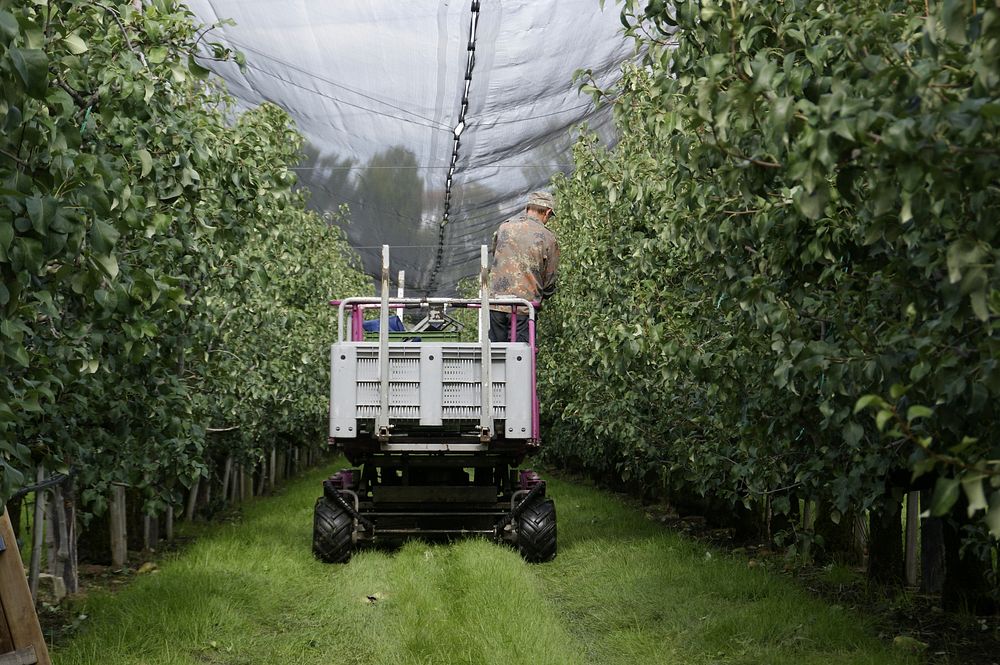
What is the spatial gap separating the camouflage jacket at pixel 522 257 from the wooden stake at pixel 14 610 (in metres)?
7.16

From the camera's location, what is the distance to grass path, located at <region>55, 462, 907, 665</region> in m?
6.91

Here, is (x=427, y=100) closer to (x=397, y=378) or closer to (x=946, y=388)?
(x=397, y=378)

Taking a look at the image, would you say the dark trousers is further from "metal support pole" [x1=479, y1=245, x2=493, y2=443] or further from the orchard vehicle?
"metal support pole" [x1=479, y1=245, x2=493, y2=443]

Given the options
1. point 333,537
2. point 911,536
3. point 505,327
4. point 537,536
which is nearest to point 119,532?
point 333,537

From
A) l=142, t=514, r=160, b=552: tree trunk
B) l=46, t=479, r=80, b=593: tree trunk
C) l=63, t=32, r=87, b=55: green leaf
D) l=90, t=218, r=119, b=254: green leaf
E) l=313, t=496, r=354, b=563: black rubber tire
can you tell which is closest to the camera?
l=90, t=218, r=119, b=254: green leaf

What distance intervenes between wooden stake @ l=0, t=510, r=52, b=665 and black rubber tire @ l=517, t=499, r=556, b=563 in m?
6.15

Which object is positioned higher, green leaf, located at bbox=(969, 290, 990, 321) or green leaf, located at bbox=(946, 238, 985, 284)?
green leaf, located at bbox=(946, 238, 985, 284)

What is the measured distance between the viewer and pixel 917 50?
363 cm

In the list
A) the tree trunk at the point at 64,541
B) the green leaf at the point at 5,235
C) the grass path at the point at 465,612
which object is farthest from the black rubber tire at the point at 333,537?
the green leaf at the point at 5,235

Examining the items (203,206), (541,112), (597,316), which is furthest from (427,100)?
(203,206)

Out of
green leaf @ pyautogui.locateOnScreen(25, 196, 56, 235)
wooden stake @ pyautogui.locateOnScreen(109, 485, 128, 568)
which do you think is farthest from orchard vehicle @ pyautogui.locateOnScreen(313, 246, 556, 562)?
green leaf @ pyautogui.locateOnScreen(25, 196, 56, 235)

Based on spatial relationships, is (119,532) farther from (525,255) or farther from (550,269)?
(550,269)

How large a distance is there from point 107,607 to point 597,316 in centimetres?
519

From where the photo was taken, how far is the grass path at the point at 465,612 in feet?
22.7
